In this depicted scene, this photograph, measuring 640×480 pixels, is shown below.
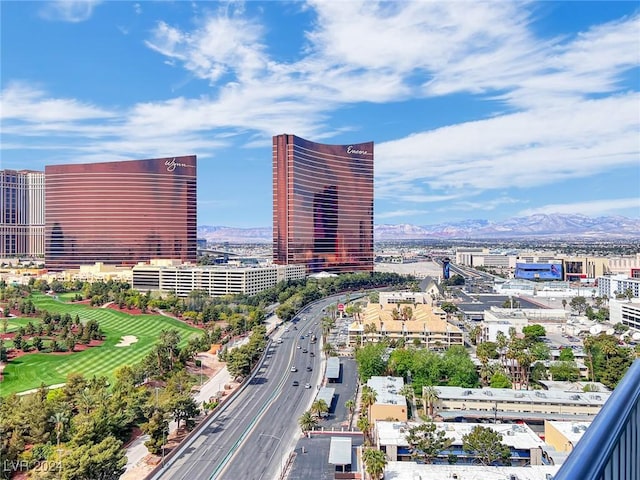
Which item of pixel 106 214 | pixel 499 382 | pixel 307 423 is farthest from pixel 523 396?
pixel 106 214

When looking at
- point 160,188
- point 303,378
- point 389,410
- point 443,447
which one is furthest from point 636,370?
point 160,188

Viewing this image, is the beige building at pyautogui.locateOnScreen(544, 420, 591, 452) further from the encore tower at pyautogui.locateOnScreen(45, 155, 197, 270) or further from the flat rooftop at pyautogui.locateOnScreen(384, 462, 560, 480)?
the encore tower at pyautogui.locateOnScreen(45, 155, 197, 270)

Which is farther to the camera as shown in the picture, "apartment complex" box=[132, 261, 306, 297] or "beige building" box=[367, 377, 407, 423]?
"apartment complex" box=[132, 261, 306, 297]

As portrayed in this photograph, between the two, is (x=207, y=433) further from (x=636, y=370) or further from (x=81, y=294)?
(x=81, y=294)

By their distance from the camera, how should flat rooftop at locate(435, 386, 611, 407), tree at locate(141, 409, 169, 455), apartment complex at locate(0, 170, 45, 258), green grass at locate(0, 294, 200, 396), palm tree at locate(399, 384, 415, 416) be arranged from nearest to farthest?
tree at locate(141, 409, 169, 455), palm tree at locate(399, 384, 415, 416), flat rooftop at locate(435, 386, 611, 407), green grass at locate(0, 294, 200, 396), apartment complex at locate(0, 170, 45, 258)

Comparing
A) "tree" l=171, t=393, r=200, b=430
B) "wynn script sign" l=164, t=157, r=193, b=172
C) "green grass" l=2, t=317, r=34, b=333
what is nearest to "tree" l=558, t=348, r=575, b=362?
"tree" l=171, t=393, r=200, b=430

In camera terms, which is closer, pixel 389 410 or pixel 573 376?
pixel 389 410

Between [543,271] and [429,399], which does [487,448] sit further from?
[543,271]
